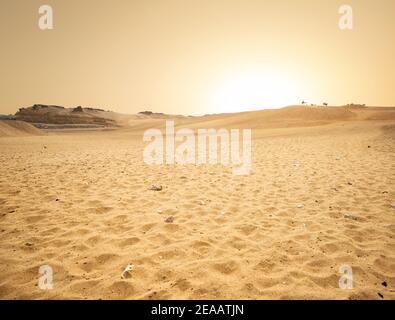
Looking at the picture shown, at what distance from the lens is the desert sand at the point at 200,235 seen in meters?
2.82

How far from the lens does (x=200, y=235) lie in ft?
13.1

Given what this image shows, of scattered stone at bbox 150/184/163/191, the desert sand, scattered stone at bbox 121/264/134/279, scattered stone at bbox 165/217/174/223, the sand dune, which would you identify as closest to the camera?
the desert sand

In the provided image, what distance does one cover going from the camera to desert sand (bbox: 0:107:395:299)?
111 inches

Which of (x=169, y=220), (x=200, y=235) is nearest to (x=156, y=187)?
(x=169, y=220)

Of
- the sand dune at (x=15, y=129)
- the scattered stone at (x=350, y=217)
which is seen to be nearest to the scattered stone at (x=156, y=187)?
the scattered stone at (x=350, y=217)

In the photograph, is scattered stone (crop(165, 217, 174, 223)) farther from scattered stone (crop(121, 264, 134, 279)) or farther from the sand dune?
the sand dune

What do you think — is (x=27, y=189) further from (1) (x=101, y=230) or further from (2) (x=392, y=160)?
(2) (x=392, y=160)

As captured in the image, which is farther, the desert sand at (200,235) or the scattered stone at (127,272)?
the scattered stone at (127,272)

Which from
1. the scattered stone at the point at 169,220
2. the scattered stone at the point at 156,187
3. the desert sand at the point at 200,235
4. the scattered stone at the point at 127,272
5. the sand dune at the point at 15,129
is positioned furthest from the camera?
the sand dune at the point at 15,129

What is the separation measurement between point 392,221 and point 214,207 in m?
3.30

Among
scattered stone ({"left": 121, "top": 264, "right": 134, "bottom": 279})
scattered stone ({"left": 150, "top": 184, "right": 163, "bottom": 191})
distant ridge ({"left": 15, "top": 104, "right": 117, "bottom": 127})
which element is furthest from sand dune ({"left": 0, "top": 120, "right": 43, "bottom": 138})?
scattered stone ({"left": 121, "top": 264, "right": 134, "bottom": 279})

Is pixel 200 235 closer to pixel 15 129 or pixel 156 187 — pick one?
pixel 156 187

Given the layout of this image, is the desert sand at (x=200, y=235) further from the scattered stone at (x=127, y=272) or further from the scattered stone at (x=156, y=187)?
the scattered stone at (x=156, y=187)
